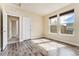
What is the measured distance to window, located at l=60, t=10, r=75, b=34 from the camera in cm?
493

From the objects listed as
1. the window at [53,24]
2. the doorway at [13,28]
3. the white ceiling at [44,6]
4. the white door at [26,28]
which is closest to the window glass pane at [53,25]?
the window at [53,24]

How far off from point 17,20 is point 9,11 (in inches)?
37.7

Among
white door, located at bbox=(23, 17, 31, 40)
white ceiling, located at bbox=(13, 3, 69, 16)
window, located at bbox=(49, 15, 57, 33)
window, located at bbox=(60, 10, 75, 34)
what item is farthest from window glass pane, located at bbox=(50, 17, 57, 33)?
white door, located at bbox=(23, 17, 31, 40)

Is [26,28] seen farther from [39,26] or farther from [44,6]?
[44,6]

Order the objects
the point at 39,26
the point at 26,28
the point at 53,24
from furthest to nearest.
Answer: the point at 39,26 → the point at 53,24 → the point at 26,28

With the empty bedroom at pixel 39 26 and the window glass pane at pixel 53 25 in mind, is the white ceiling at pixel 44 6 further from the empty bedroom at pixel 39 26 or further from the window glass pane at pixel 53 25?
the window glass pane at pixel 53 25

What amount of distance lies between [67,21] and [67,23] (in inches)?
4.9

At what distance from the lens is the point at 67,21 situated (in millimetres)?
5328

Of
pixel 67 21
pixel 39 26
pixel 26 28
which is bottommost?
pixel 26 28

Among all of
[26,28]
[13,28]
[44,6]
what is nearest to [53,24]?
[44,6]

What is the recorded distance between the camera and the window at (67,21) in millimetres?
4928

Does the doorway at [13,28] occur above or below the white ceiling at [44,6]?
below

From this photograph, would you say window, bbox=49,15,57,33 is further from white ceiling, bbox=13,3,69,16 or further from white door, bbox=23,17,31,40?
white door, bbox=23,17,31,40

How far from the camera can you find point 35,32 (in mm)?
7656
